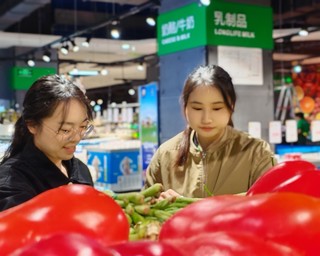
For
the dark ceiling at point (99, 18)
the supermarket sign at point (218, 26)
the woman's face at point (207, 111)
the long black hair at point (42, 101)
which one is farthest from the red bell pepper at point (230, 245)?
the dark ceiling at point (99, 18)

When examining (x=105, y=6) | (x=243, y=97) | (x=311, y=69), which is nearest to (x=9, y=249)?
(x=243, y=97)

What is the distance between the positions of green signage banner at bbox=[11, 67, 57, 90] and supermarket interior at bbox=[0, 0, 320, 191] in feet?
0.11

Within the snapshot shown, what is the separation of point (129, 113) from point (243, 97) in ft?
32.5

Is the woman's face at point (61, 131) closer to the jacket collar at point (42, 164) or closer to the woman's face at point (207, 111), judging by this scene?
the jacket collar at point (42, 164)

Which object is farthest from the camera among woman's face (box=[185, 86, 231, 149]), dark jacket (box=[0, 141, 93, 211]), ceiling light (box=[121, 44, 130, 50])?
ceiling light (box=[121, 44, 130, 50])

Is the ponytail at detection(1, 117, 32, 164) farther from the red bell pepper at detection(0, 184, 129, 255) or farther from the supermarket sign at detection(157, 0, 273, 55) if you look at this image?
the supermarket sign at detection(157, 0, 273, 55)

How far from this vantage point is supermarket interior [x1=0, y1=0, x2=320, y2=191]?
21.9ft

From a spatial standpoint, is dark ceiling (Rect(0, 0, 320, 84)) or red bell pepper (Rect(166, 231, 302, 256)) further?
dark ceiling (Rect(0, 0, 320, 84))

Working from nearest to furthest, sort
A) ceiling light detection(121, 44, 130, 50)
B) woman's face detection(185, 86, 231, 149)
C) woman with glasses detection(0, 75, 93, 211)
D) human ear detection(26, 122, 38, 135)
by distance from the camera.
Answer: woman with glasses detection(0, 75, 93, 211)
human ear detection(26, 122, 38, 135)
woman's face detection(185, 86, 231, 149)
ceiling light detection(121, 44, 130, 50)

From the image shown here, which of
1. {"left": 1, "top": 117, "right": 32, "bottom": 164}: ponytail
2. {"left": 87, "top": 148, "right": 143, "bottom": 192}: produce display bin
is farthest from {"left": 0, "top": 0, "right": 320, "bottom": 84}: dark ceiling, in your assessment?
{"left": 1, "top": 117, "right": 32, "bottom": 164}: ponytail

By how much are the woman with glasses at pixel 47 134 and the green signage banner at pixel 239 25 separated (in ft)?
15.6

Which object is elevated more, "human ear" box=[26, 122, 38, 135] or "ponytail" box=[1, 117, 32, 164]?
"human ear" box=[26, 122, 38, 135]

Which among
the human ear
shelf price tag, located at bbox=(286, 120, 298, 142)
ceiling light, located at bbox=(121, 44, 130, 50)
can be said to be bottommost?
shelf price tag, located at bbox=(286, 120, 298, 142)

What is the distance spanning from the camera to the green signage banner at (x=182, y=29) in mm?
6520
